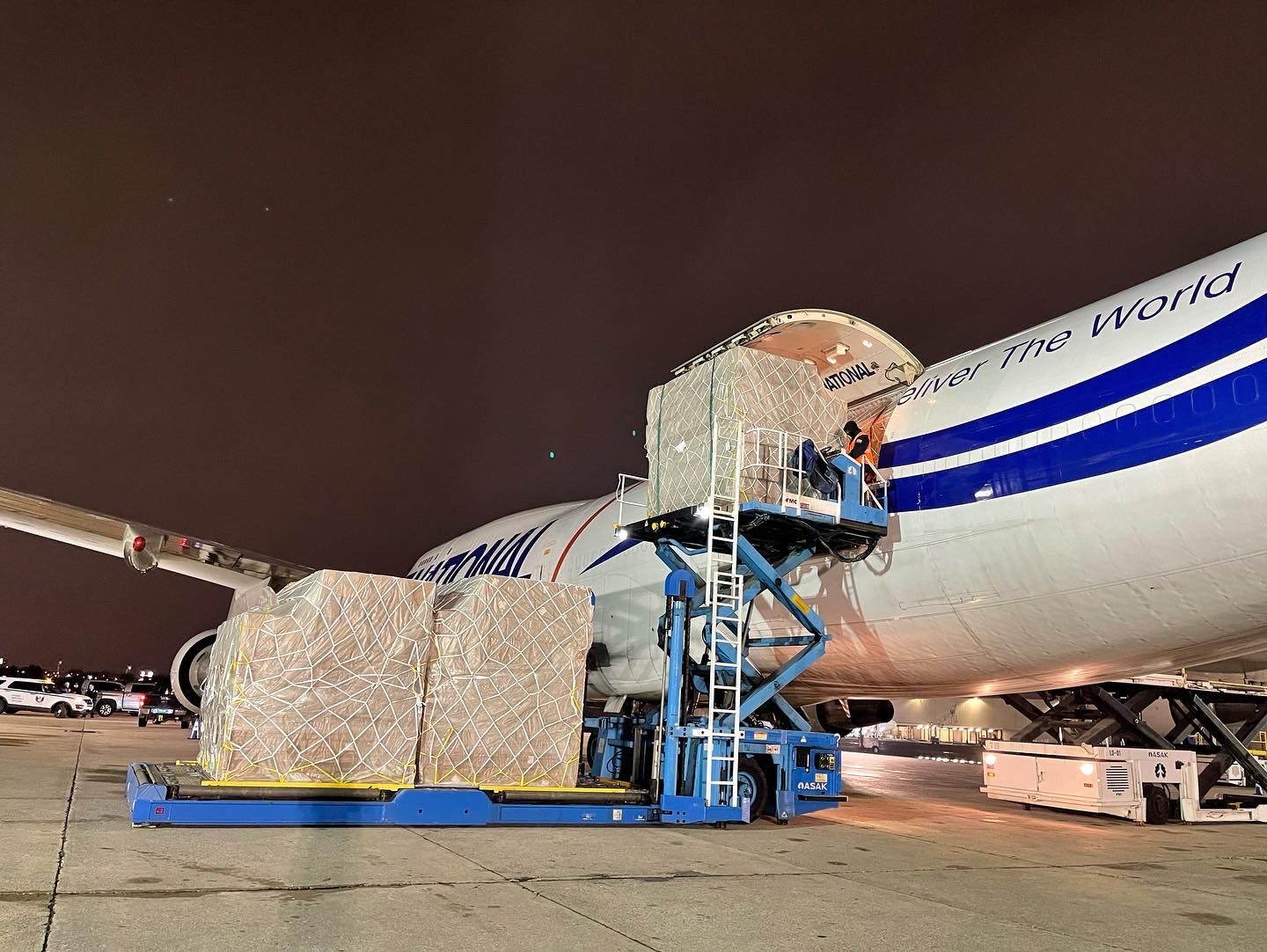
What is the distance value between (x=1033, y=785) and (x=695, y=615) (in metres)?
6.27

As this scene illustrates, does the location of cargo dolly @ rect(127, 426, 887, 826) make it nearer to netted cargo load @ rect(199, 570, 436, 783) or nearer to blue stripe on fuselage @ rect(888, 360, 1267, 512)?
netted cargo load @ rect(199, 570, 436, 783)

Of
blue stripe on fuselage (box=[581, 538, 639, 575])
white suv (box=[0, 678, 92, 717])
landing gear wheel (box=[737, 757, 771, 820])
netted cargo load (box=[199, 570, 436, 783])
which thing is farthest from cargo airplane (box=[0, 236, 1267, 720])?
white suv (box=[0, 678, 92, 717])

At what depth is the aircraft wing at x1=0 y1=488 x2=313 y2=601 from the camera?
53.7ft

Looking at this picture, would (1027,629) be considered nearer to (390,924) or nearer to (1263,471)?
(1263,471)

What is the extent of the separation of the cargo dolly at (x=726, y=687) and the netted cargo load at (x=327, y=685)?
0.30 meters

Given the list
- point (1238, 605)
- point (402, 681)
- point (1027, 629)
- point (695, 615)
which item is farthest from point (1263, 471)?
point (402, 681)

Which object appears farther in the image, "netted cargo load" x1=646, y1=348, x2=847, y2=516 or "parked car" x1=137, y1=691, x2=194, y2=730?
"parked car" x1=137, y1=691, x2=194, y2=730

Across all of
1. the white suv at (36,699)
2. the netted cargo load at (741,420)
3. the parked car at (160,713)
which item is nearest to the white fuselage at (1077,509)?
the netted cargo load at (741,420)

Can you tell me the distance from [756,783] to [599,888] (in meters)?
4.47

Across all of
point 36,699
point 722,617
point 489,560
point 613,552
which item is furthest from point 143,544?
point 36,699

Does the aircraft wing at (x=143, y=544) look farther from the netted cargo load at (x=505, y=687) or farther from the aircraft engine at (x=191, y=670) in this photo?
the netted cargo load at (x=505, y=687)

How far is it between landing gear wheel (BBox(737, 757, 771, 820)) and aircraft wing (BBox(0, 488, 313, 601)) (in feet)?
29.3

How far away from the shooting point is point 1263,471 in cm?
711

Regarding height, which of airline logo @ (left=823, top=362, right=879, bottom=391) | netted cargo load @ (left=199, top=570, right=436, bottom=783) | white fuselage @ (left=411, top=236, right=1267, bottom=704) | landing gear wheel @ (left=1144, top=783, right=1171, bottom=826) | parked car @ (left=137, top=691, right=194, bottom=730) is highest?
airline logo @ (left=823, top=362, right=879, bottom=391)
